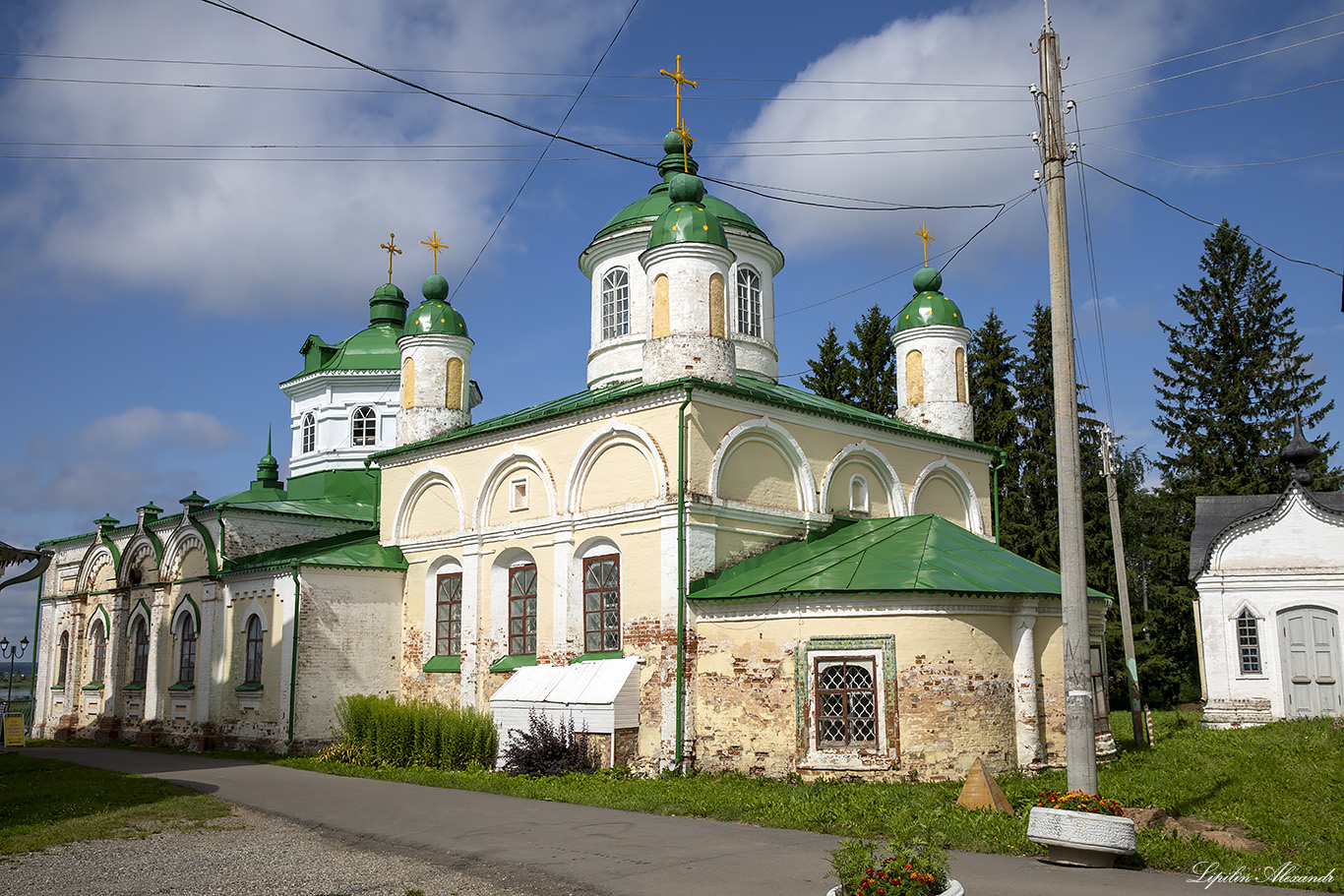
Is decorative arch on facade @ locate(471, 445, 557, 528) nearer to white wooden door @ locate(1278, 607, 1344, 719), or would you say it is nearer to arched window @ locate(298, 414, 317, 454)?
arched window @ locate(298, 414, 317, 454)

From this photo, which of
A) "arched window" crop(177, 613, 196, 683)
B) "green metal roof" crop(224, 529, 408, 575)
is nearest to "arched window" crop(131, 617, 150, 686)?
"arched window" crop(177, 613, 196, 683)

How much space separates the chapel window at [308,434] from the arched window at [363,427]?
3.86ft

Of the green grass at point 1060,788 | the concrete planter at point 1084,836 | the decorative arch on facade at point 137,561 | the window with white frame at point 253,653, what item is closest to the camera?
the concrete planter at point 1084,836

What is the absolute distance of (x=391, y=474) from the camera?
22047mm

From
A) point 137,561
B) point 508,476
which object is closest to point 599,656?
point 508,476

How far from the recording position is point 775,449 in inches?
699

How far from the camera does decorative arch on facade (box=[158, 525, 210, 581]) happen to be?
79.9ft

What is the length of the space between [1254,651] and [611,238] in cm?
1555

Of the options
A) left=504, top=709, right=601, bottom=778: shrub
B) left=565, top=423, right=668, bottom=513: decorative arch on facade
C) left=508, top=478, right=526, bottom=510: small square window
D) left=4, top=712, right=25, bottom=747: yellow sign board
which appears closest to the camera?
left=504, top=709, right=601, bottom=778: shrub

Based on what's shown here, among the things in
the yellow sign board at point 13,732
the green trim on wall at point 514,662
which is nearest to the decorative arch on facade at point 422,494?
the green trim on wall at point 514,662

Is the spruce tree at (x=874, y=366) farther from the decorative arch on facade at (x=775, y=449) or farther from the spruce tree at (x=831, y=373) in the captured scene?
the decorative arch on facade at (x=775, y=449)

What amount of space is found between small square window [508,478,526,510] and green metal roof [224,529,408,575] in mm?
3588

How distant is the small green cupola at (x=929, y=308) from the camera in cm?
2186

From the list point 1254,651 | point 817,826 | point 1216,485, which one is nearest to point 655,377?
point 817,826
